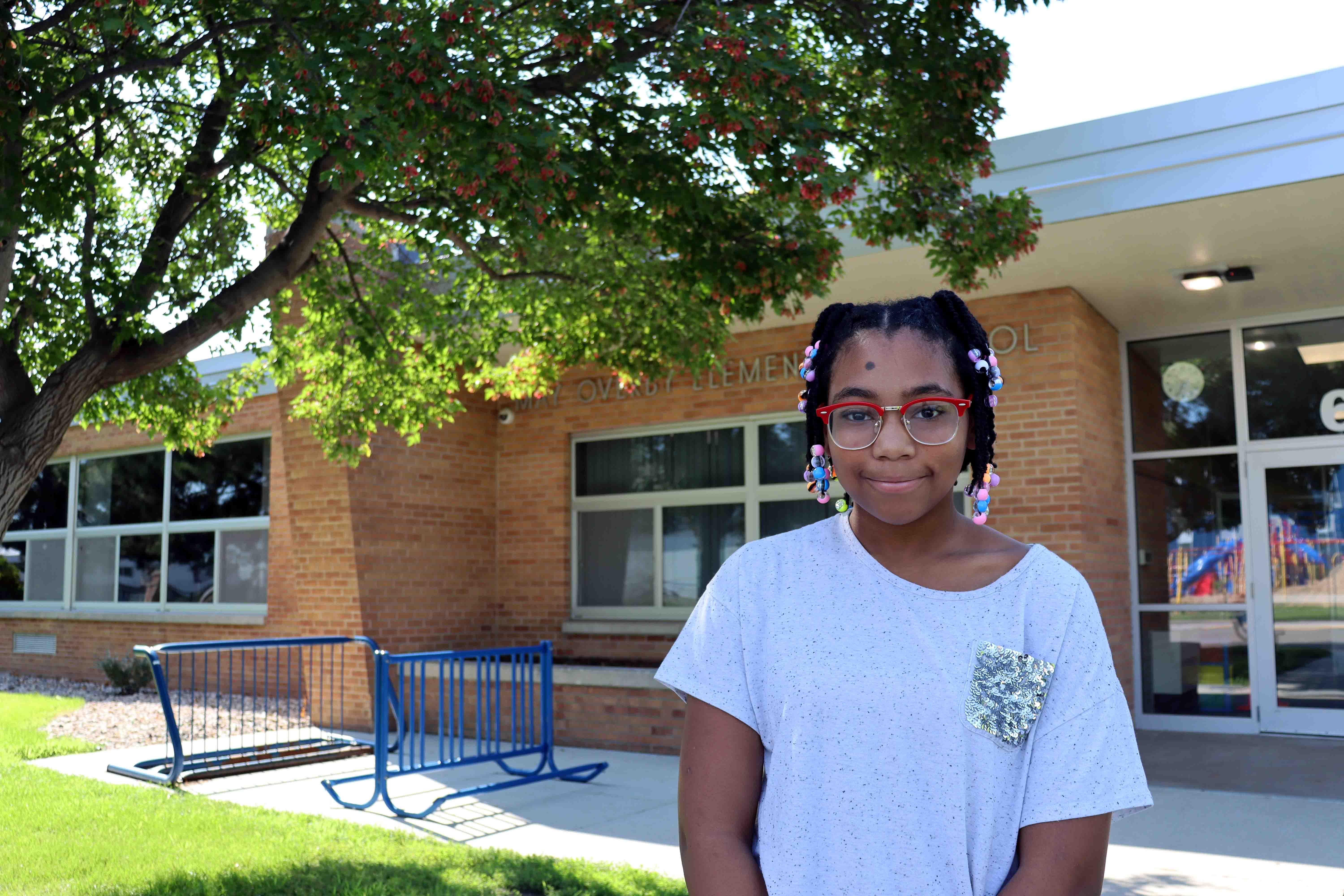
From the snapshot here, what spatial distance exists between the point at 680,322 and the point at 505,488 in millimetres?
5639

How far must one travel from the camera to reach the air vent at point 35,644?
15.7 metres

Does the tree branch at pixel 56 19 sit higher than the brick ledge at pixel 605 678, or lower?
higher

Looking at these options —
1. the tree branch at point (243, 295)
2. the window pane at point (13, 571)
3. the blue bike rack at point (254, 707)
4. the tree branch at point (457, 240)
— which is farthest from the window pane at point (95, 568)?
the tree branch at point (243, 295)

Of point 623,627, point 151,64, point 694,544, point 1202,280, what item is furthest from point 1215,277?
point 151,64

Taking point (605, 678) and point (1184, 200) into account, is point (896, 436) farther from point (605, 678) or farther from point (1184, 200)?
point (605, 678)

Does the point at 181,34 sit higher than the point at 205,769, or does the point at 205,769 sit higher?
the point at 181,34

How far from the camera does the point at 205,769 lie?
8273mm

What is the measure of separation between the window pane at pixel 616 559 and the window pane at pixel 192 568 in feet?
16.2

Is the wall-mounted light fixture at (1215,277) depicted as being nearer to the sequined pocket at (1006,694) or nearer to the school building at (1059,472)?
the school building at (1059,472)

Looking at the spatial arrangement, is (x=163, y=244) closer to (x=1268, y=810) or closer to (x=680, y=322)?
(x=680, y=322)

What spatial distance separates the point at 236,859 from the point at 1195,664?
26.0 feet

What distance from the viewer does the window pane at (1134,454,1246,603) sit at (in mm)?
9742

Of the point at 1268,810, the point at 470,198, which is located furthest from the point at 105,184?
the point at 1268,810

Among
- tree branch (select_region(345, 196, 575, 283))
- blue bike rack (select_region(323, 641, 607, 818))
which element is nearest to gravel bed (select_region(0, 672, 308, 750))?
blue bike rack (select_region(323, 641, 607, 818))
